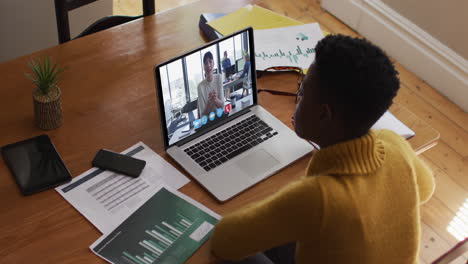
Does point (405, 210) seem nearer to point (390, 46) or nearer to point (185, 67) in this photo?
point (185, 67)

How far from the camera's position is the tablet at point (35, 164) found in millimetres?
1419

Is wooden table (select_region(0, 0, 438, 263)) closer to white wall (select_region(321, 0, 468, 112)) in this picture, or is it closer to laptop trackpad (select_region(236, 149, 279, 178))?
laptop trackpad (select_region(236, 149, 279, 178))

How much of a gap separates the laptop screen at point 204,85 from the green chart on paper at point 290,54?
0.25m

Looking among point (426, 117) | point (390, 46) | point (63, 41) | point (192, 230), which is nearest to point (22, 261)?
point (192, 230)

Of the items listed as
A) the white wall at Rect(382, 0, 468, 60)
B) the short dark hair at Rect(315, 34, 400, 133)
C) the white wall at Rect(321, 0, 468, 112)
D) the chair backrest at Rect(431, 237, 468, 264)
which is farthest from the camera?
the white wall at Rect(321, 0, 468, 112)

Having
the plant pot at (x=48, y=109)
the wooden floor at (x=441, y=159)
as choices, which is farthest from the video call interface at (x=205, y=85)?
the wooden floor at (x=441, y=159)

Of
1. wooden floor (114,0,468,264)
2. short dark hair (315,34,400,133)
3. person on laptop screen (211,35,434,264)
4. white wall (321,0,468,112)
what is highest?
short dark hair (315,34,400,133)

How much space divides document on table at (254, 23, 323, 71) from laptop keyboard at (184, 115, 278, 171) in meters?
0.27

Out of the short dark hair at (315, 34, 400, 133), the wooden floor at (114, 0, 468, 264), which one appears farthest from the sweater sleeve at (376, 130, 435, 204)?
the wooden floor at (114, 0, 468, 264)

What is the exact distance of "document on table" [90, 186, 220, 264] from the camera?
130 cm

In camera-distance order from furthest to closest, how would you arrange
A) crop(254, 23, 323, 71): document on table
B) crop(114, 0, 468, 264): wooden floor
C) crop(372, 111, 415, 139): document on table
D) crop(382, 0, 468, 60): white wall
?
1. crop(382, 0, 468, 60): white wall
2. crop(114, 0, 468, 264): wooden floor
3. crop(254, 23, 323, 71): document on table
4. crop(372, 111, 415, 139): document on table

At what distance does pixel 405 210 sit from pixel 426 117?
1828 millimetres

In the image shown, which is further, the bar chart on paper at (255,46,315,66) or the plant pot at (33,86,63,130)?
the bar chart on paper at (255,46,315,66)

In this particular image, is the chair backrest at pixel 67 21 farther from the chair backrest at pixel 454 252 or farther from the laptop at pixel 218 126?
the chair backrest at pixel 454 252
